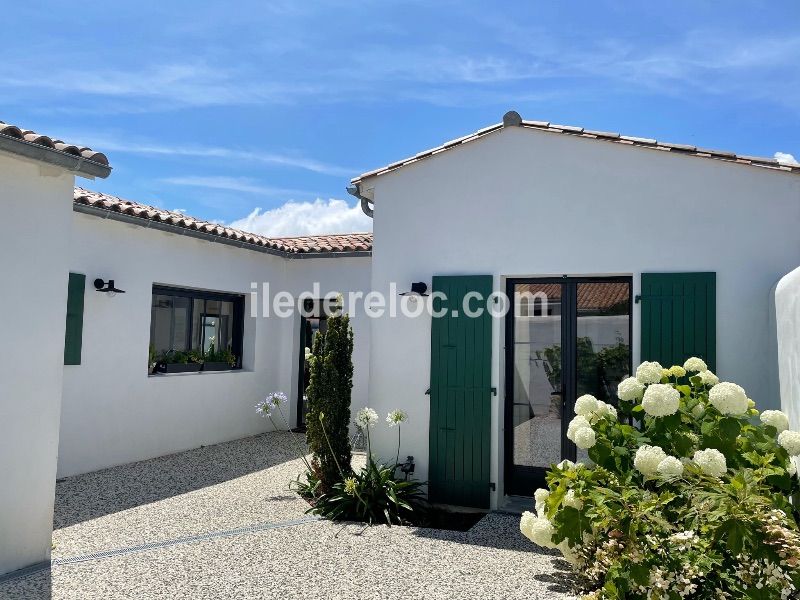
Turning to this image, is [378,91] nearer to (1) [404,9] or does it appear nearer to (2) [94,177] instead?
(1) [404,9]

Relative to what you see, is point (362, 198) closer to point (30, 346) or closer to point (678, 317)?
point (678, 317)

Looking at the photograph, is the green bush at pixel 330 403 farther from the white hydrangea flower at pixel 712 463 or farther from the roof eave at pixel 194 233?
the white hydrangea flower at pixel 712 463

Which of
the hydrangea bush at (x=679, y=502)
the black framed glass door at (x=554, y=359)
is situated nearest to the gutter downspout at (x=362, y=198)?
the black framed glass door at (x=554, y=359)

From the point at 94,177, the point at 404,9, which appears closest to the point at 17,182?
the point at 94,177

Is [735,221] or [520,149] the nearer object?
[735,221]

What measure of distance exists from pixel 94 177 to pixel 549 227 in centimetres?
529

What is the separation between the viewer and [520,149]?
26.4 feet

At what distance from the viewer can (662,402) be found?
533 centimetres

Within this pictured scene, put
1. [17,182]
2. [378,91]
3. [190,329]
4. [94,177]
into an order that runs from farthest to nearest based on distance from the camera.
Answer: [190,329], [378,91], [94,177], [17,182]

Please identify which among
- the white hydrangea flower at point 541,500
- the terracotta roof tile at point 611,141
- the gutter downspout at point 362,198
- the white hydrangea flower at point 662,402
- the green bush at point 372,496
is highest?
the terracotta roof tile at point 611,141

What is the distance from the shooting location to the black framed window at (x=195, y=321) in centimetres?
1148

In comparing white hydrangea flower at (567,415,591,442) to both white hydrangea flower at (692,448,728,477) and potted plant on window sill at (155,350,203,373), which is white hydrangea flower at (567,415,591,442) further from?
potted plant on window sill at (155,350,203,373)

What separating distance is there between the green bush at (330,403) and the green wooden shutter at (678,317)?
392 centimetres

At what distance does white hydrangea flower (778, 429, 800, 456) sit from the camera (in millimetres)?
4672
